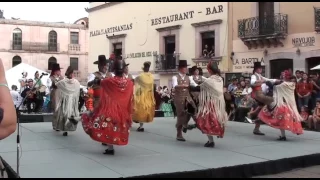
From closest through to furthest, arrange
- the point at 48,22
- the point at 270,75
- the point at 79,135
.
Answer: the point at 79,135, the point at 270,75, the point at 48,22

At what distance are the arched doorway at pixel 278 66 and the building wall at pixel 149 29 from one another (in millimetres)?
2297

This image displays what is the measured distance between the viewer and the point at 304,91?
40.5 feet

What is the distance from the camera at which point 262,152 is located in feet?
21.8

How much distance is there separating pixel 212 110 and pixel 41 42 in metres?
35.7

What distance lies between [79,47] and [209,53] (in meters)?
24.2

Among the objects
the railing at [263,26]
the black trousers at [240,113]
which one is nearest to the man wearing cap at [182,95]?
the black trousers at [240,113]

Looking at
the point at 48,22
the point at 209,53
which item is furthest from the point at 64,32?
the point at 209,53

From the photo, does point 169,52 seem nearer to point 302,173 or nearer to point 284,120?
point 284,120

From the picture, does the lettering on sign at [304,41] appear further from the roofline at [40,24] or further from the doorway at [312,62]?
the roofline at [40,24]

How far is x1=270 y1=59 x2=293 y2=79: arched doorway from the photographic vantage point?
55.5 feet

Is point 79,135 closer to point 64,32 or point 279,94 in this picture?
point 279,94

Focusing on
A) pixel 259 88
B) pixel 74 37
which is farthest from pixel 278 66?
pixel 74 37

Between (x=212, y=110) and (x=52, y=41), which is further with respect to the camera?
(x=52, y=41)

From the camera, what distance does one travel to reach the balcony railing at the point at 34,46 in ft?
128
